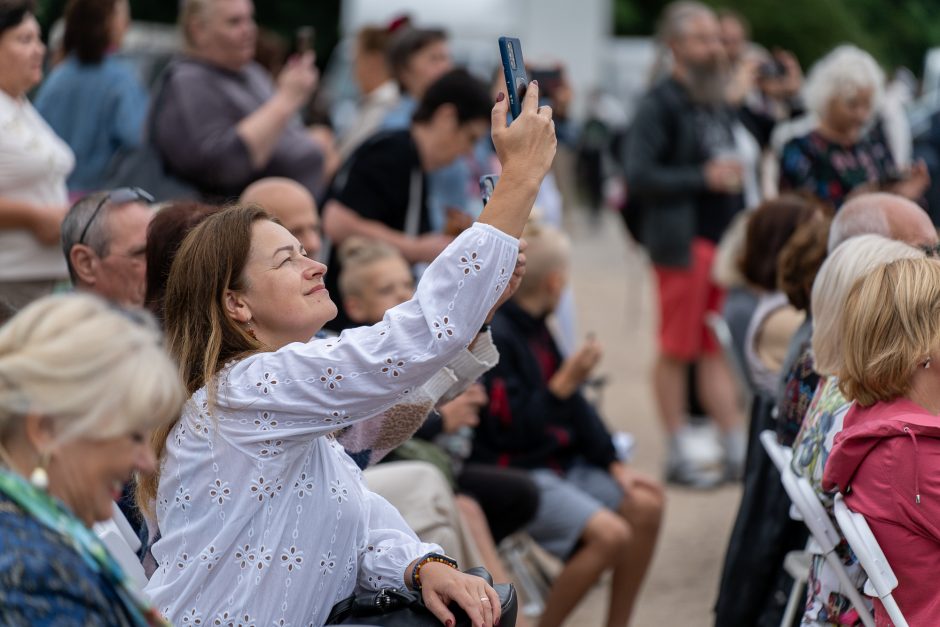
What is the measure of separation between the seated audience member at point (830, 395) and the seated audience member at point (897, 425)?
0.17m

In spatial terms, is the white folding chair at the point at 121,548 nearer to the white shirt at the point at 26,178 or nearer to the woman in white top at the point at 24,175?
the woman in white top at the point at 24,175

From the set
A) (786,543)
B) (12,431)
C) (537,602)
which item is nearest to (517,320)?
(537,602)

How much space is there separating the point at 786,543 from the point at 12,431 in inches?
99.6

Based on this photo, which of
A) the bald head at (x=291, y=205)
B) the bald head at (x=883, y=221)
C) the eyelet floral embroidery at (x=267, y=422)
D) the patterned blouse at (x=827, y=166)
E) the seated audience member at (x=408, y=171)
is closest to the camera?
the eyelet floral embroidery at (x=267, y=422)

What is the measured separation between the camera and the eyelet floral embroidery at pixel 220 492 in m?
2.41

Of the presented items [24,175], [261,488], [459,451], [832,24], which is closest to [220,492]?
[261,488]

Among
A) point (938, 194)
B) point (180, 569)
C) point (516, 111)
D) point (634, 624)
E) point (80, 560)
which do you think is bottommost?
point (634, 624)

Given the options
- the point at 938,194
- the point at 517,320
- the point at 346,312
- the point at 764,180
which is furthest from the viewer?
the point at 938,194

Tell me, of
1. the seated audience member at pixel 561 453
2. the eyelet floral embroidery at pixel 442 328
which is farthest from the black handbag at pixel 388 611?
the seated audience member at pixel 561 453

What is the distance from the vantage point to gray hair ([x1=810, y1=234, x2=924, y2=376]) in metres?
3.16

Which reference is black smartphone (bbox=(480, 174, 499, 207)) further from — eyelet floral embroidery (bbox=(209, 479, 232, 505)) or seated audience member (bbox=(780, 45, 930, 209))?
seated audience member (bbox=(780, 45, 930, 209))

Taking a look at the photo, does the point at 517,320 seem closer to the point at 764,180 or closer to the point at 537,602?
the point at 537,602

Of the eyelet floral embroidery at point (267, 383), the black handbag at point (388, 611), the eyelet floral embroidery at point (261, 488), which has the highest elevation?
the eyelet floral embroidery at point (267, 383)

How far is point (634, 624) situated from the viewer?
4.98m
